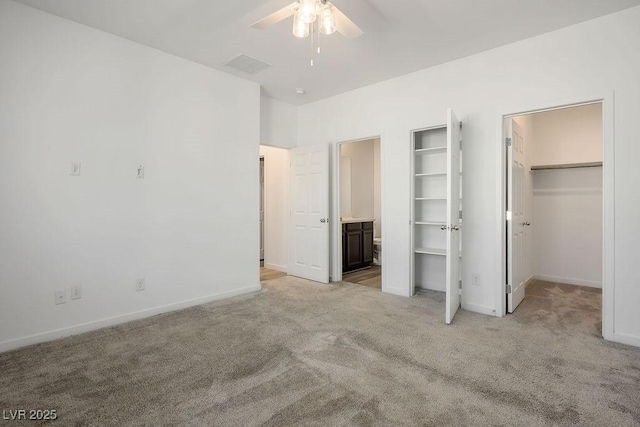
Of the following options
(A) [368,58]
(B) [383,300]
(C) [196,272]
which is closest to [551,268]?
(B) [383,300]

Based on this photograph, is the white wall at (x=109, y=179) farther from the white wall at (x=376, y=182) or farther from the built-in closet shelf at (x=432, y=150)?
the white wall at (x=376, y=182)

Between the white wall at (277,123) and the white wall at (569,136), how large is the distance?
3673 millimetres

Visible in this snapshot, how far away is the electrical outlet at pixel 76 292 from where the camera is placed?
289cm

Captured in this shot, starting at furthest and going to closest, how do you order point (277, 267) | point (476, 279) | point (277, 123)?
point (277, 267)
point (277, 123)
point (476, 279)

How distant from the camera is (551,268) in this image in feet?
15.6

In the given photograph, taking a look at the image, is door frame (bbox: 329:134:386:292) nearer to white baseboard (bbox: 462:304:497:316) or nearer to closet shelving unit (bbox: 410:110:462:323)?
closet shelving unit (bbox: 410:110:462:323)

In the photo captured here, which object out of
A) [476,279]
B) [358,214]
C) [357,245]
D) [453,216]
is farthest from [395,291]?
[358,214]

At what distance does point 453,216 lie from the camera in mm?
3225

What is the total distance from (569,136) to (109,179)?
596cm

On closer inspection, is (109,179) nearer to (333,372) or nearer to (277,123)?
(277,123)

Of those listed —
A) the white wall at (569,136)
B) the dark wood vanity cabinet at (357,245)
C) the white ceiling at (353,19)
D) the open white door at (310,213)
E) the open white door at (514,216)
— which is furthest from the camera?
the dark wood vanity cabinet at (357,245)

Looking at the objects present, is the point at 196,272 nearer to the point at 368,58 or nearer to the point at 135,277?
the point at 135,277

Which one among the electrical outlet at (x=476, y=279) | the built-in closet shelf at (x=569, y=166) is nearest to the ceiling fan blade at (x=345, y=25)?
the electrical outlet at (x=476, y=279)

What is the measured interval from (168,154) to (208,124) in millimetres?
637
